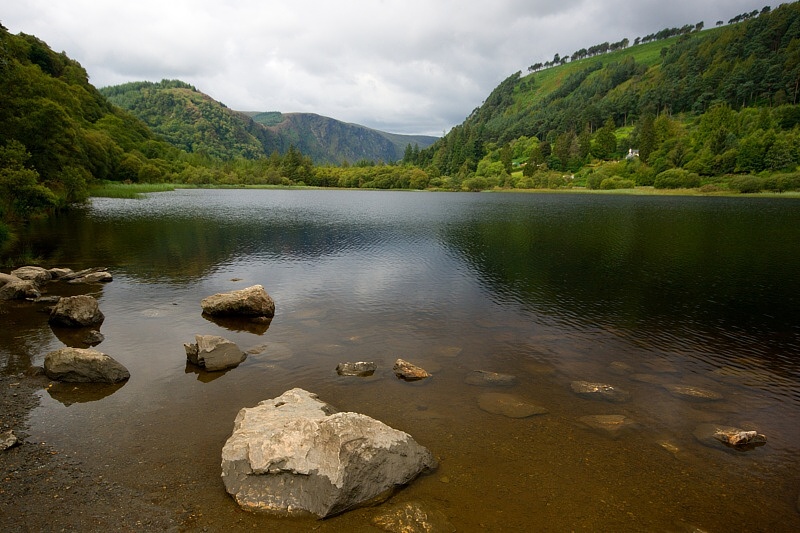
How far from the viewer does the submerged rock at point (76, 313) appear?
24562 millimetres

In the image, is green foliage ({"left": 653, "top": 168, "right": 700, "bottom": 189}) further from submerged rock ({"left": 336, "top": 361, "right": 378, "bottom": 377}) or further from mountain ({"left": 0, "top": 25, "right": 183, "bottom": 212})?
mountain ({"left": 0, "top": 25, "right": 183, "bottom": 212})

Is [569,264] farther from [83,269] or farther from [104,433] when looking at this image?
[83,269]

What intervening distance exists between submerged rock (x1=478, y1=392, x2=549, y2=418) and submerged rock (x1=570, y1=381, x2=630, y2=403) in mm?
2805

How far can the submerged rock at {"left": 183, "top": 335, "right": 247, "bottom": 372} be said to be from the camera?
65.9ft

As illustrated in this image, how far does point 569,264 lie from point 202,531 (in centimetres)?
4443

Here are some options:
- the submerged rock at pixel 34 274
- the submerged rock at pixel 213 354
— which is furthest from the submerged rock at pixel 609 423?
the submerged rock at pixel 34 274

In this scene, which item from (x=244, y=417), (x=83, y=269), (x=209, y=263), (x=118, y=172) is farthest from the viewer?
(x=118, y=172)

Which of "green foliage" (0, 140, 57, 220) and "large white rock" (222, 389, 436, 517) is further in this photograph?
"green foliage" (0, 140, 57, 220)

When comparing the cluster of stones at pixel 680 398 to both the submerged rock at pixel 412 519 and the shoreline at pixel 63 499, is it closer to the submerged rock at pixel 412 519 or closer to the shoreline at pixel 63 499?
the submerged rock at pixel 412 519

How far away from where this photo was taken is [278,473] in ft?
37.5

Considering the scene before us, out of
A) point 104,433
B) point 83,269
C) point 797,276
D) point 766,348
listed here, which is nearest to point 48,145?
point 83,269

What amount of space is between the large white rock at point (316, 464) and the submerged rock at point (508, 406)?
5.25 m

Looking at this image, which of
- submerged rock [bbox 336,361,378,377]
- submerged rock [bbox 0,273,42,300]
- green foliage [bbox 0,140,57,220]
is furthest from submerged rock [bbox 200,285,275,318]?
green foliage [bbox 0,140,57,220]

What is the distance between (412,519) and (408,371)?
8957 millimetres
